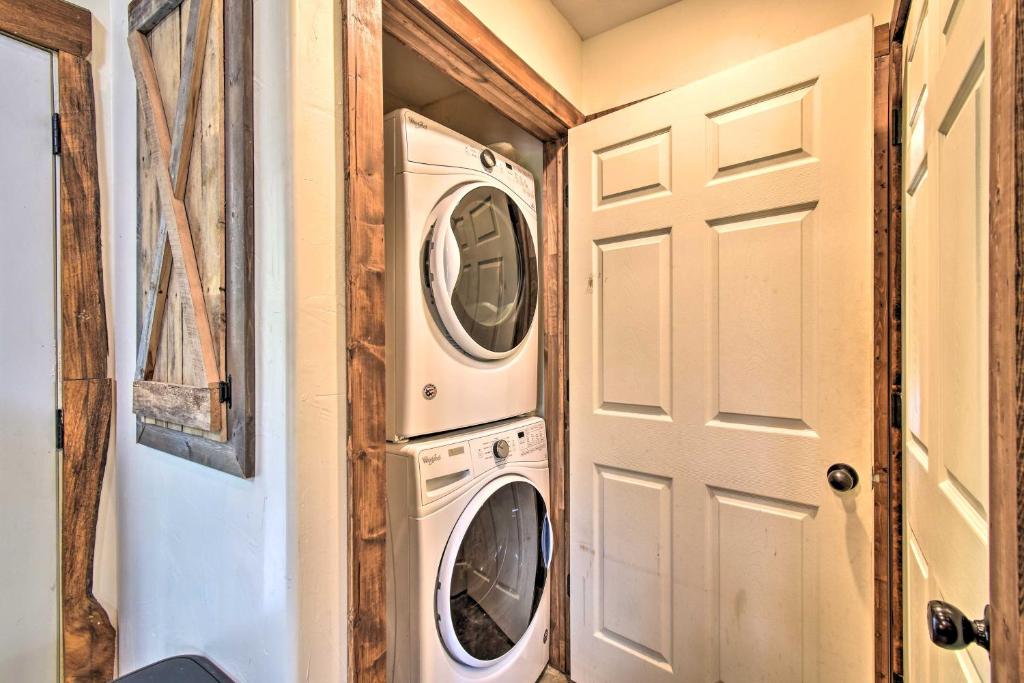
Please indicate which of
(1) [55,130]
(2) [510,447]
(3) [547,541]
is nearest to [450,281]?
(2) [510,447]

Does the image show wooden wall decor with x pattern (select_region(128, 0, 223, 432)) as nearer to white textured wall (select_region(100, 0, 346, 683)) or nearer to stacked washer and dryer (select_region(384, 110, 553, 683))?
white textured wall (select_region(100, 0, 346, 683))

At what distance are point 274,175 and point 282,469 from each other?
575 mm

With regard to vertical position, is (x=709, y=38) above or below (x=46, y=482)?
above

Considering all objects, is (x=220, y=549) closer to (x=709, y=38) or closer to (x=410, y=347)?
(x=410, y=347)

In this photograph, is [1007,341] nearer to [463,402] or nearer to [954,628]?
[954,628]

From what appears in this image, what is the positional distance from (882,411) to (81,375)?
225cm

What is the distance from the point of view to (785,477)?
3.87 ft

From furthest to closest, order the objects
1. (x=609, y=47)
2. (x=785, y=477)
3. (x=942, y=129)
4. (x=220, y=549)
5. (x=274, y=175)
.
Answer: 1. (x=609, y=47)
2. (x=785, y=477)
3. (x=220, y=549)
4. (x=274, y=175)
5. (x=942, y=129)

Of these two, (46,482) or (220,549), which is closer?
(220,549)

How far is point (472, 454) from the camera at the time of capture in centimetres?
130

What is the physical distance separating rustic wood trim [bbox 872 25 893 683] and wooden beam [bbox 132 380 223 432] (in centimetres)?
159

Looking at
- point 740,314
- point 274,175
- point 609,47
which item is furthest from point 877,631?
point 609,47

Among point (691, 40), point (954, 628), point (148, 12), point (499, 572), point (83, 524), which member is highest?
point (691, 40)

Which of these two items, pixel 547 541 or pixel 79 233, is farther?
pixel 547 541
